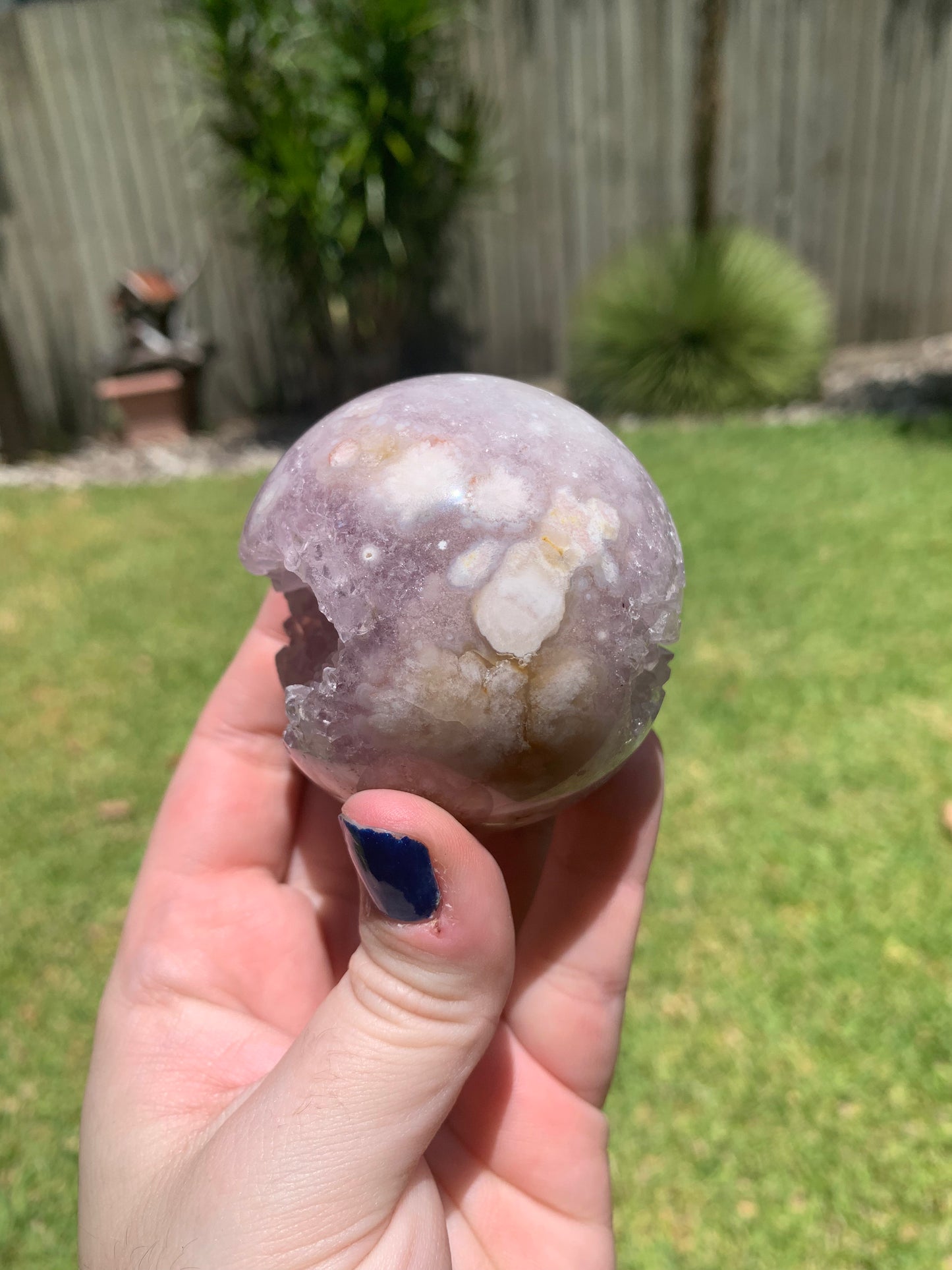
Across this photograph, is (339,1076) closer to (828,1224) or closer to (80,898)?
(828,1224)

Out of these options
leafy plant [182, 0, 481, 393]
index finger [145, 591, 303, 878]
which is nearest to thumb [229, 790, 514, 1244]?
index finger [145, 591, 303, 878]

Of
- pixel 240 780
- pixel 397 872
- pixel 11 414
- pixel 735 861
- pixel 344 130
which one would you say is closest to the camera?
pixel 397 872

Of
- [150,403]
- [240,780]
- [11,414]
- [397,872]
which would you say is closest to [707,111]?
[150,403]

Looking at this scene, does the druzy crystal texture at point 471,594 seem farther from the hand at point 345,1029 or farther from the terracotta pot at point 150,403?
the terracotta pot at point 150,403

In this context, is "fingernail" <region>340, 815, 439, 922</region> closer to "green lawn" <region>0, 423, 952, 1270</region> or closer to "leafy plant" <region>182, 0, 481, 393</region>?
"green lawn" <region>0, 423, 952, 1270</region>

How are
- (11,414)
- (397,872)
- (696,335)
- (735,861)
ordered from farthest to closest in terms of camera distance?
(696,335) < (11,414) < (735,861) < (397,872)

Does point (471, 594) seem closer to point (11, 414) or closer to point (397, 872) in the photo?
point (397, 872)

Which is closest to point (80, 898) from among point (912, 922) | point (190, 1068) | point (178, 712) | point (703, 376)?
point (178, 712)
